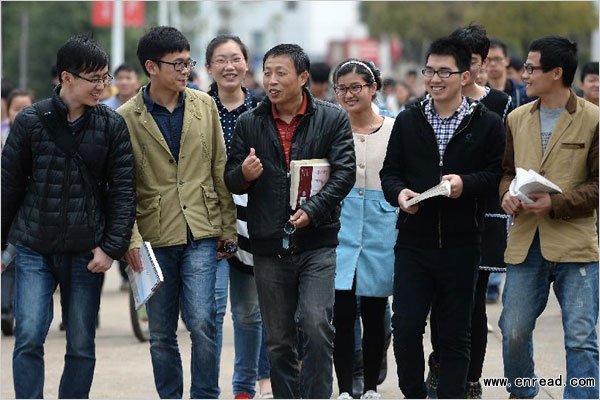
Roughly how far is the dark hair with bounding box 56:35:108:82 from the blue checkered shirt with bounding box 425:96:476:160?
1.79 m

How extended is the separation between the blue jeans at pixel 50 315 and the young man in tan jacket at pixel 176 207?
33cm

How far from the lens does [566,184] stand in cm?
693

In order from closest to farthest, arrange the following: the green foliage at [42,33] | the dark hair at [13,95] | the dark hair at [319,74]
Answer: the dark hair at [319,74] → the dark hair at [13,95] → the green foliage at [42,33]

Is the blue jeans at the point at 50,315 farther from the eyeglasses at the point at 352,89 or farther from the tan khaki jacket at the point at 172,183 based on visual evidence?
the eyeglasses at the point at 352,89

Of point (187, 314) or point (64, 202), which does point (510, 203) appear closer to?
point (187, 314)

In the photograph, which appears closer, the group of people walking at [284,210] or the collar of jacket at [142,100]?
the group of people walking at [284,210]

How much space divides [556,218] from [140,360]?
4.06 meters

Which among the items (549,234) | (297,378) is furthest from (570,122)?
(297,378)

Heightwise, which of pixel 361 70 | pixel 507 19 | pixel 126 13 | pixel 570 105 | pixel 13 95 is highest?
pixel 507 19

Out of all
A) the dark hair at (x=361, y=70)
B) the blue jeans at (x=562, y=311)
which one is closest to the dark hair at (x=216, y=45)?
the dark hair at (x=361, y=70)

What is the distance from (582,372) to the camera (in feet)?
22.7

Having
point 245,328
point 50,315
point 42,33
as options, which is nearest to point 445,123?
point 245,328

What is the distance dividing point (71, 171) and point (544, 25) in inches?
→ 1566

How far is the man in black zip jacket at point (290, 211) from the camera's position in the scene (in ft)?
22.3
